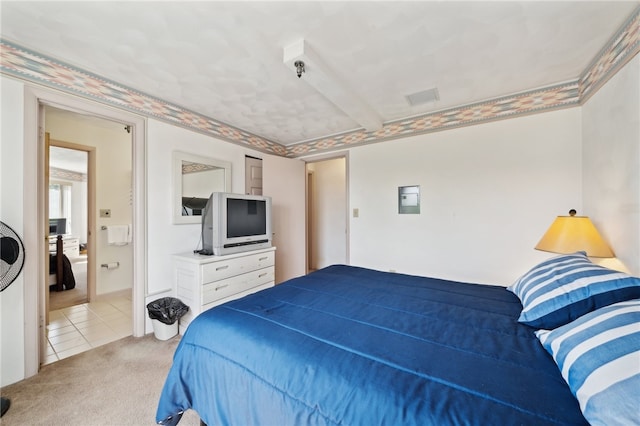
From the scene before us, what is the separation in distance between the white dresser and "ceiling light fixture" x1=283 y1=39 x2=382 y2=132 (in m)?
1.92

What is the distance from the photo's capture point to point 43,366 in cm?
188

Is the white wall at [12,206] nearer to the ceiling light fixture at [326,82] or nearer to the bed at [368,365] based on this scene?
the bed at [368,365]

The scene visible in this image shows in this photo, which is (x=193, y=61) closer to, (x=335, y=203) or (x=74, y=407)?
(x=74, y=407)

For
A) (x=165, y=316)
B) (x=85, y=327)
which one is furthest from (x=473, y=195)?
(x=85, y=327)

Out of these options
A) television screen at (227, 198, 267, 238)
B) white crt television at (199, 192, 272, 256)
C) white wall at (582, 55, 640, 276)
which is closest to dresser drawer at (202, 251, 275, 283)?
white crt television at (199, 192, 272, 256)

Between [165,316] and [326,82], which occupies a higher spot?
[326,82]

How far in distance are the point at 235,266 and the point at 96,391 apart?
133 centimetres

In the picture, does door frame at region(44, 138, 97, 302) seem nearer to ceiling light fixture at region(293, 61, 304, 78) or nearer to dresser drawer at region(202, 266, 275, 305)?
dresser drawer at region(202, 266, 275, 305)

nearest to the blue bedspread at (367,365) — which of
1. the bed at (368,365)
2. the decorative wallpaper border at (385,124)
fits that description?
the bed at (368,365)

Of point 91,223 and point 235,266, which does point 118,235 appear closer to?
point 91,223

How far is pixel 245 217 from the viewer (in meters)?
2.92

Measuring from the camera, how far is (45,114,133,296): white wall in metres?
3.26

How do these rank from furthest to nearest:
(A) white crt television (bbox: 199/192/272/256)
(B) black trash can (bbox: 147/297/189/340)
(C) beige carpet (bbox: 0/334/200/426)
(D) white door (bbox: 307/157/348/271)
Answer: (D) white door (bbox: 307/157/348/271) < (A) white crt television (bbox: 199/192/272/256) < (B) black trash can (bbox: 147/297/189/340) < (C) beige carpet (bbox: 0/334/200/426)

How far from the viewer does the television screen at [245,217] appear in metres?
2.74
